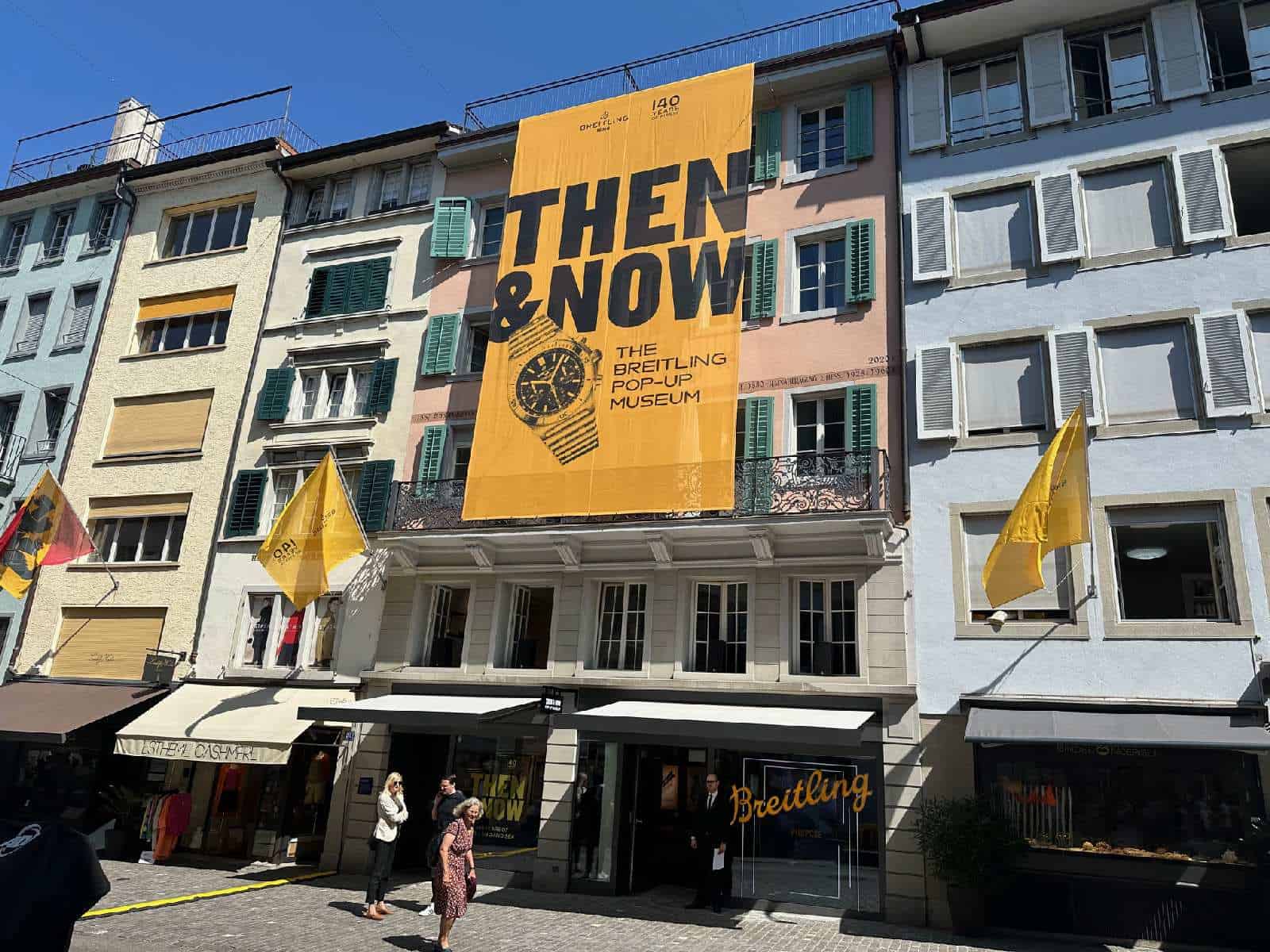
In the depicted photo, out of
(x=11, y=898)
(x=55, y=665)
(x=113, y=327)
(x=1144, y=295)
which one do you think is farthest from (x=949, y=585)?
(x=113, y=327)

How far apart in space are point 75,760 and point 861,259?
20015mm

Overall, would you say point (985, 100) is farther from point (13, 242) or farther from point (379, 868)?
point (13, 242)

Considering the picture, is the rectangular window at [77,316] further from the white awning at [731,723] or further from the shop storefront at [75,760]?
the white awning at [731,723]

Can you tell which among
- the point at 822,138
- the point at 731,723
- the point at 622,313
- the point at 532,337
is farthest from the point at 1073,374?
the point at 532,337

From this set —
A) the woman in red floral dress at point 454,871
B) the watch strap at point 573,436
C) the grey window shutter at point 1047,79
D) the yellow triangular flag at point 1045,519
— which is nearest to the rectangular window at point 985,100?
the grey window shutter at point 1047,79

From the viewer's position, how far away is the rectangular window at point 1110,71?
15977mm

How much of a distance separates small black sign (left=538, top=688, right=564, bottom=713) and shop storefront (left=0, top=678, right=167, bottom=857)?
928 cm

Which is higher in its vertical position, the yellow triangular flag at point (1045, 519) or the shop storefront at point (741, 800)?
the yellow triangular flag at point (1045, 519)

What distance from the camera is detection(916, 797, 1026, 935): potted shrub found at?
1214 centimetres

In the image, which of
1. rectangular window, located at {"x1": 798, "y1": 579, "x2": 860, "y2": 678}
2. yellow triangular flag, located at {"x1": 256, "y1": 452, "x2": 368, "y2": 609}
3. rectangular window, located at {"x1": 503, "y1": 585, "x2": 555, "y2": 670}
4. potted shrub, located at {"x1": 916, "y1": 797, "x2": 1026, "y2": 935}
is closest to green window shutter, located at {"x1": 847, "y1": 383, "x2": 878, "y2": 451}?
rectangular window, located at {"x1": 798, "y1": 579, "x2": 860, "y2": 678}

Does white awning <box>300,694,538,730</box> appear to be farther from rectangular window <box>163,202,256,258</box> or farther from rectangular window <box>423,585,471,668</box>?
rectangular window <box>163,202,256,258</box>

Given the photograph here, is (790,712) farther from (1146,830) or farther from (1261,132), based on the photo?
(1261,132)

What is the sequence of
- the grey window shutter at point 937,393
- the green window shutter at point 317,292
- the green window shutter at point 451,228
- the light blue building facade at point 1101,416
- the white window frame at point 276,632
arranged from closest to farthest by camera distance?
the light blue building facade at point 1101,416 → the grey window shutter at point 937,393 → the white window frame at point 276,632 → the green window shutter at point 451,228 → the green window shutter at point 317,292

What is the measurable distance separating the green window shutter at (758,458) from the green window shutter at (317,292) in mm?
11687
